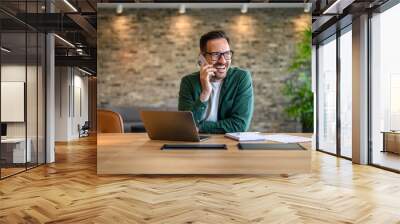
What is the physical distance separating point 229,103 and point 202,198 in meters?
1.29

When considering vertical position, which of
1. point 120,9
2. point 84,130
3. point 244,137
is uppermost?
point 120,9

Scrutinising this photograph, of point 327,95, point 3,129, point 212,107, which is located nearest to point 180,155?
point 212,107

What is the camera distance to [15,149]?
545cm

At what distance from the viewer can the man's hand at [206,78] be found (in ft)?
9.23

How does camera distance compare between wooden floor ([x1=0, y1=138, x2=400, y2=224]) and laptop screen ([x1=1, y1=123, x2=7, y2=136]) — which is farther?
laptop screen ([x1=1, y1=123, x2=7, y2=136])

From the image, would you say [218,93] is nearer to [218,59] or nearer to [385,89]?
[218,59]

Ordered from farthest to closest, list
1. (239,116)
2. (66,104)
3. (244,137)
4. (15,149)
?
(66,104) → (15,149) → (239,116) → (244,137)

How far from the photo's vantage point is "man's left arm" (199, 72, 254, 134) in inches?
100

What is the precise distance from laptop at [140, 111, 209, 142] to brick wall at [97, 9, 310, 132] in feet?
2.92

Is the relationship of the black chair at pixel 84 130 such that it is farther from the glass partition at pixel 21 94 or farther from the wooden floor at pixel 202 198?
the wooden floor at pixel 202 198

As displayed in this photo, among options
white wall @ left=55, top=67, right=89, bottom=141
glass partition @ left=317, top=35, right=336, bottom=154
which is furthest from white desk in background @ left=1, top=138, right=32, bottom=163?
white wall @ left=55, top=67, right=89, bottom=141

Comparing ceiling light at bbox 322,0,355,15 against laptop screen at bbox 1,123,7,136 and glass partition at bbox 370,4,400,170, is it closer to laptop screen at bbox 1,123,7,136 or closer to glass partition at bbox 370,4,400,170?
glass partition at bbox 370,4,400,170

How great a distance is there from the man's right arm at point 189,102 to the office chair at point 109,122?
0.54m

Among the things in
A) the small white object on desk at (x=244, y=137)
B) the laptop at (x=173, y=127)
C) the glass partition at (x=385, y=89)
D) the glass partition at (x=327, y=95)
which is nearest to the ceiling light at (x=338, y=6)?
the glass partition at (x=385, y=89)
